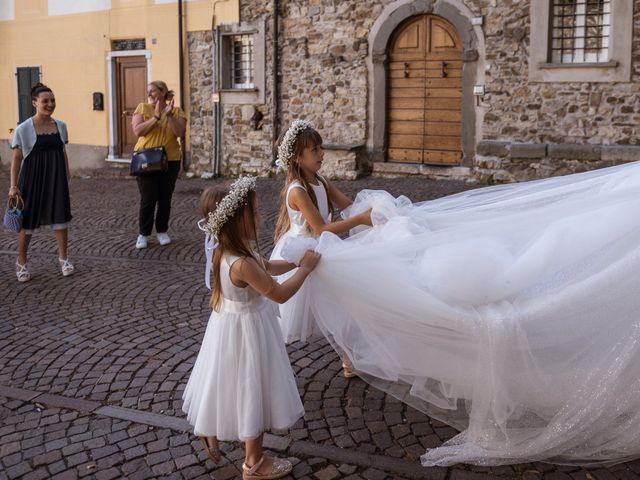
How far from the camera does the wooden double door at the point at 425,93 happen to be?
12953 millimetres

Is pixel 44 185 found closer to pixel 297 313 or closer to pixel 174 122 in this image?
pixel 174 122

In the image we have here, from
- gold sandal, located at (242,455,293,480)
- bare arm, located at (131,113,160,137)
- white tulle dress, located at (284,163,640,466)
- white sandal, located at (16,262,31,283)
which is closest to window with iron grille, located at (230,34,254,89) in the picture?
bare arm, located at (131,113,160,137)

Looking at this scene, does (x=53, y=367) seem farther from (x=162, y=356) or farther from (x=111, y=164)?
(x=111, y=164)

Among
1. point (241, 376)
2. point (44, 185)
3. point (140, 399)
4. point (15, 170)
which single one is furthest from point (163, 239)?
point (241, 376)

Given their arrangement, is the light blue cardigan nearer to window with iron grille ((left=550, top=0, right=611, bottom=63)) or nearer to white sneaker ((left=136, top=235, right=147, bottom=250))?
white sneaker ((left=136, top=235, right=147, bottom=250))

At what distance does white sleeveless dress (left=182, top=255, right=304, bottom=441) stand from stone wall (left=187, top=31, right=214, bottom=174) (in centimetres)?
1264

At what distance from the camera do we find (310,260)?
11.3ft

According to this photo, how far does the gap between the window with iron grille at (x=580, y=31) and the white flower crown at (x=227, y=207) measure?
9.92 m

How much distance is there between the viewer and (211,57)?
1525cm

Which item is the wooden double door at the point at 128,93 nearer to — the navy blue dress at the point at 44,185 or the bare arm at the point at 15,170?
the navy blue dress at the point at 44,185

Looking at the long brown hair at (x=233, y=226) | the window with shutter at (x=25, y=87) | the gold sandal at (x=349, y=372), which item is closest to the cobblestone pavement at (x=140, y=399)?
the gold sandal at (x=349, y=372)

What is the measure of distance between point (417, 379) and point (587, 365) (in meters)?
0.79

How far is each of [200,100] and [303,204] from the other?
39.0 ft

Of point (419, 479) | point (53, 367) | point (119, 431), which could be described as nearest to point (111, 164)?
point (53, 367)
